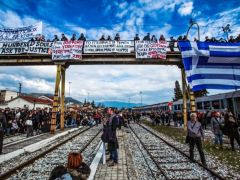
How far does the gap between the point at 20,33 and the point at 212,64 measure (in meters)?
12.9

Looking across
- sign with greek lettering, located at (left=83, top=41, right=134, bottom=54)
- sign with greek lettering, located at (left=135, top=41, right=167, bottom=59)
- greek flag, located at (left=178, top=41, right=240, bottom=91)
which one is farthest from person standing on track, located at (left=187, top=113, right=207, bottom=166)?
sign with greek lettering, located at (left=83, top=41, right=134, bottom=54)

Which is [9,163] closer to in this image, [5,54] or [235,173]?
[235,173]

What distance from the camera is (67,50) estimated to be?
1744 cm

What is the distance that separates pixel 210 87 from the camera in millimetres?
8344

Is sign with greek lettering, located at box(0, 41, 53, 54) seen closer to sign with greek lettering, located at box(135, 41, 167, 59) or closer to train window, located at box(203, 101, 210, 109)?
sign with greek lettering, located at box(135, 41, 167, 59)

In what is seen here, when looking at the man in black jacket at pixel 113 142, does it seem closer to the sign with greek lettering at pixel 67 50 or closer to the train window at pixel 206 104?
the sign with greek lettering at pixel 67 50

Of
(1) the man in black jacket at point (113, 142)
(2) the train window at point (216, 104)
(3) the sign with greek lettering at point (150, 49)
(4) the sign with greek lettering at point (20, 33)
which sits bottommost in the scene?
(1) the man in black jacket at point (113, 142)

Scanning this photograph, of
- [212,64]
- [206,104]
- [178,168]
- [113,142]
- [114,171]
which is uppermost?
A: [212,64]

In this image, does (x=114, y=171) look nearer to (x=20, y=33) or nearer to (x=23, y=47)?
(x=20, y=33)

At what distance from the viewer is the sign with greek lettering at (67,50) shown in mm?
17391

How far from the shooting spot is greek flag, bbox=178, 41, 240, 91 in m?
8.11

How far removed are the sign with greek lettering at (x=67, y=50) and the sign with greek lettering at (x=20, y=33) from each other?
7.36 feet

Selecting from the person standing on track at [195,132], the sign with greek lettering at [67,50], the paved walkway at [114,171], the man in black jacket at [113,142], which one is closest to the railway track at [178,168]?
the person standing on track at [195,132]

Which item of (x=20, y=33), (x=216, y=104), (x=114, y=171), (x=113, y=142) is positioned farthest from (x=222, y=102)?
(x=20, y=33)
